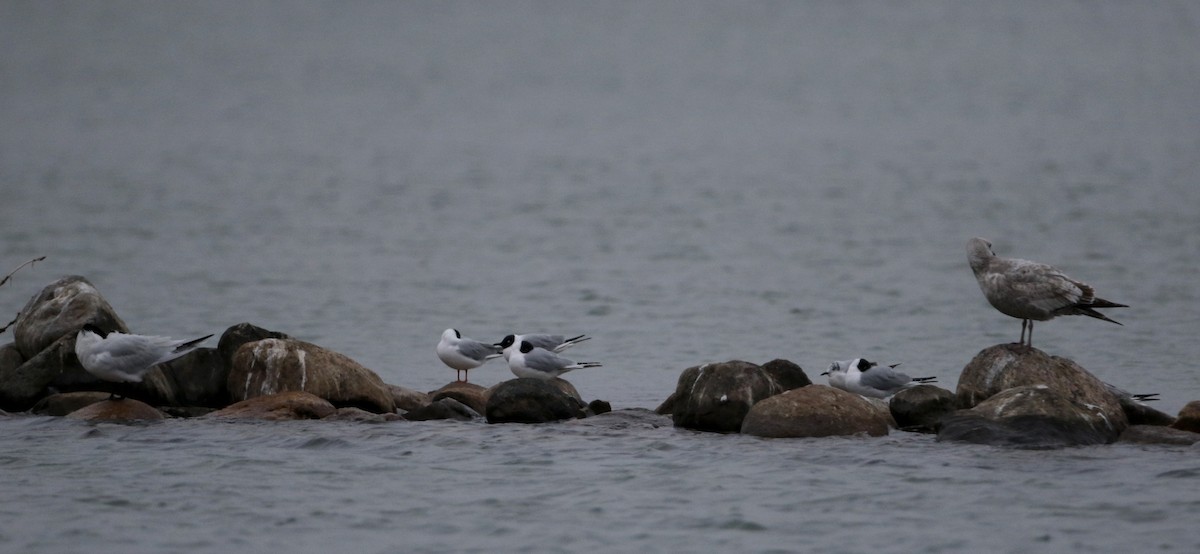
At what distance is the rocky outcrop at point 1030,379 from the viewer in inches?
488

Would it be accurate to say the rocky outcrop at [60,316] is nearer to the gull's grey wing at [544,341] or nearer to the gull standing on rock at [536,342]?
the gull standing on rock at [536,342]

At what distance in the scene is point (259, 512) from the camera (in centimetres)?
1060

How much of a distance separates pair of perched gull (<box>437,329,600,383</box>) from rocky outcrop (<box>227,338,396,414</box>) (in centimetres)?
131

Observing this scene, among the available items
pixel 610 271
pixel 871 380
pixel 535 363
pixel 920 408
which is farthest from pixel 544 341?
pixel 610 271

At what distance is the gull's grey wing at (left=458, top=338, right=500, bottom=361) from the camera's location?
15.2 m

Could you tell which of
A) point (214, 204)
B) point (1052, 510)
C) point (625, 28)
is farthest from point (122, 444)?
point (625, 28)

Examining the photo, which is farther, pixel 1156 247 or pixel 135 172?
pixel 135 172

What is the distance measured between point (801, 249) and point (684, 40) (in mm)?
121239

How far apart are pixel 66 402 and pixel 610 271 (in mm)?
19767

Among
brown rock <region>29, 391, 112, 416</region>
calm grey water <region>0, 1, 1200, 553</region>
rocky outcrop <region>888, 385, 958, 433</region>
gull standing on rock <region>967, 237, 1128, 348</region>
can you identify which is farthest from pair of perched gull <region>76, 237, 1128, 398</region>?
calm grey water <region>0, 1, 1200, 553</region>

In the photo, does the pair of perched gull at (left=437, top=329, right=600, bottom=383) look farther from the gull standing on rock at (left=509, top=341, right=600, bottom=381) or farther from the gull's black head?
the gull's black head

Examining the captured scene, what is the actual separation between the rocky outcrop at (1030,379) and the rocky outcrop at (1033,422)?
203mm

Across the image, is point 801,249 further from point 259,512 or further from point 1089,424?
point 259,512

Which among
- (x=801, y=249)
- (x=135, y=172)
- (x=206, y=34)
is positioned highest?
(x=206, y=34)
